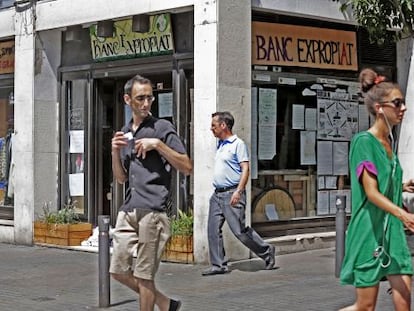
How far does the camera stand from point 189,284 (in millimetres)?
10117

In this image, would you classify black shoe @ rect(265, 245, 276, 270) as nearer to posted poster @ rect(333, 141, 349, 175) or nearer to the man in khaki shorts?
posted poster @ rect(333, 141, 349, 175)

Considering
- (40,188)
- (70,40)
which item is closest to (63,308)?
(40,188)

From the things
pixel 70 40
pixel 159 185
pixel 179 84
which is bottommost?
pixel 159 185

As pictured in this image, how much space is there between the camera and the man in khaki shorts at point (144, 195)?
674 cm

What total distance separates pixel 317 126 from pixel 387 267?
7985 millimetres

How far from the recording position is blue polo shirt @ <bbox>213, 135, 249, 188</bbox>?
34.8 feet

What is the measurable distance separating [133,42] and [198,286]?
4826mm

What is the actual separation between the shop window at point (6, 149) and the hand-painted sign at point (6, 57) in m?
0.34

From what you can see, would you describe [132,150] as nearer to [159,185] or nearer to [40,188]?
[159,185]

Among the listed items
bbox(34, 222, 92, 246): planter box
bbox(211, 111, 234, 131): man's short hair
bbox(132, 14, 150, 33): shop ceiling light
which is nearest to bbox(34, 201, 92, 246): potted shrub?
bbox(34, 222, 92, 246): planter box

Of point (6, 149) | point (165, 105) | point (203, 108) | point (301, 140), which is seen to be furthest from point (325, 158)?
point (6, 149)

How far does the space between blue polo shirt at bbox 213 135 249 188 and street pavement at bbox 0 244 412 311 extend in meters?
1.17

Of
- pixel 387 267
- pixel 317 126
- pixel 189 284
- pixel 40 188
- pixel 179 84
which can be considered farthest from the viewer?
pixel 40 188

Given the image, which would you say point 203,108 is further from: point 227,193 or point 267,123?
point 267,123
